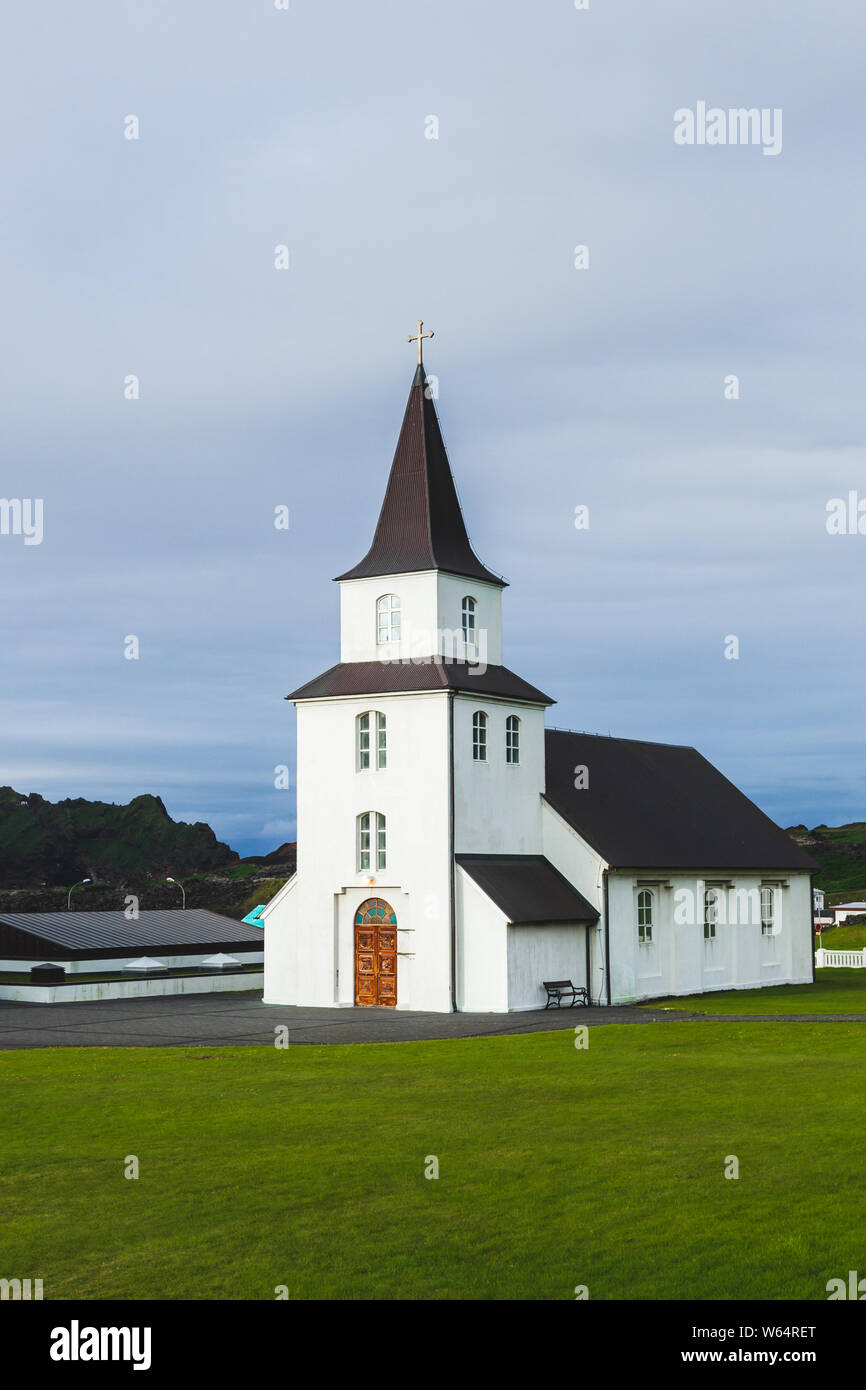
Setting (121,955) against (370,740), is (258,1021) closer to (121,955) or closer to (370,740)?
(370,740)

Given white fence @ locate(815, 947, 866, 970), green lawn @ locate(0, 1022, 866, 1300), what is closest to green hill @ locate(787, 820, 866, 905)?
white fence @ locate(815, 947, 866, 970)

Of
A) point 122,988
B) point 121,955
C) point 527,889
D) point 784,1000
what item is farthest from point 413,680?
point 121,955

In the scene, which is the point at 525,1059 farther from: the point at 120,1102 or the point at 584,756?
the point at 584,756

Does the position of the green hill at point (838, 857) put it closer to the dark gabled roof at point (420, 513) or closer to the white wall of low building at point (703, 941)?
the white wall of low building at point (703, 941)

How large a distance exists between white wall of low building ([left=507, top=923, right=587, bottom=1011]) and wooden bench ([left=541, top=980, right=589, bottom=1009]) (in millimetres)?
133

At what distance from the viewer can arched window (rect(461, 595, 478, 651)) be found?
37.3m

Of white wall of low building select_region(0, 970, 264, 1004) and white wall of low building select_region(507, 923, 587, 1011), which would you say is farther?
white wall of low building select_region(0, 970, 264, 1004)

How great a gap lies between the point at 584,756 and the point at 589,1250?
33.7m

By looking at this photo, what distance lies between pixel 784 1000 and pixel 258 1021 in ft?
46.8

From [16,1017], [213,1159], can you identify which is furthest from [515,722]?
[213,1159]

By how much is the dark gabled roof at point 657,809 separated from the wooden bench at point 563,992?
11.3 ft

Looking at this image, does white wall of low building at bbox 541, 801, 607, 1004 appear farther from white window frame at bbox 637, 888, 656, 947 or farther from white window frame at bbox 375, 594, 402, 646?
white window frame at bbox 375, 594, 402, 646

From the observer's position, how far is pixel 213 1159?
13797 mm

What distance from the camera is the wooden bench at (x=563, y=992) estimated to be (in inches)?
1382
